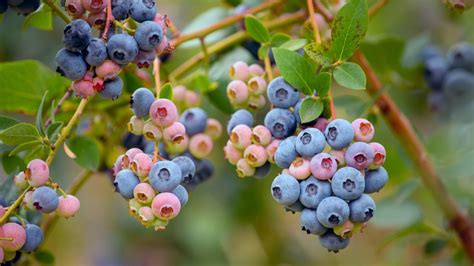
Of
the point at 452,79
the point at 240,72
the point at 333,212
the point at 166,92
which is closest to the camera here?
the point at 333,212

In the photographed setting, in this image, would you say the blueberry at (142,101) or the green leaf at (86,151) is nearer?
the blueberry at (142,101)

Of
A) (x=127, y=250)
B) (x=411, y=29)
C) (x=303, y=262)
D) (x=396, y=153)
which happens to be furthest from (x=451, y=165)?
(x=127, y=250)

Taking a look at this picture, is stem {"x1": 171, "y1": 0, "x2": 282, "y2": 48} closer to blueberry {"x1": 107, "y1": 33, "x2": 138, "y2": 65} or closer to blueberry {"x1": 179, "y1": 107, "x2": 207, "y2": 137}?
blueberry {"x1": 179, "y1": 107, "x2": 207, "y2": 137}

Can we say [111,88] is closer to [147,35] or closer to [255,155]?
[147,35]

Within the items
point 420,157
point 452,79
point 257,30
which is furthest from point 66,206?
point 452,79

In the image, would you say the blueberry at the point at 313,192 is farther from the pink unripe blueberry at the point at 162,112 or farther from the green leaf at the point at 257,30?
the green leaf at the point at 257,30

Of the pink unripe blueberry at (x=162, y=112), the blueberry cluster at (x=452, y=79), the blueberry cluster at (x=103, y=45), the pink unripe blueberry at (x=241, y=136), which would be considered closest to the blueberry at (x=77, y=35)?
the blueberry cluster at (x=103, y=45)

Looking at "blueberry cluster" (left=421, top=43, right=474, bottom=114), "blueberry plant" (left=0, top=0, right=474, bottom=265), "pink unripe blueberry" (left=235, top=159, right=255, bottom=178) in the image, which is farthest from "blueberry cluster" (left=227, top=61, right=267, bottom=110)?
"blueberry cluster" (left=421, top=43, right=474, bottom=114)

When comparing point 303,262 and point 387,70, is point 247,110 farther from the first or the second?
point 303,262
